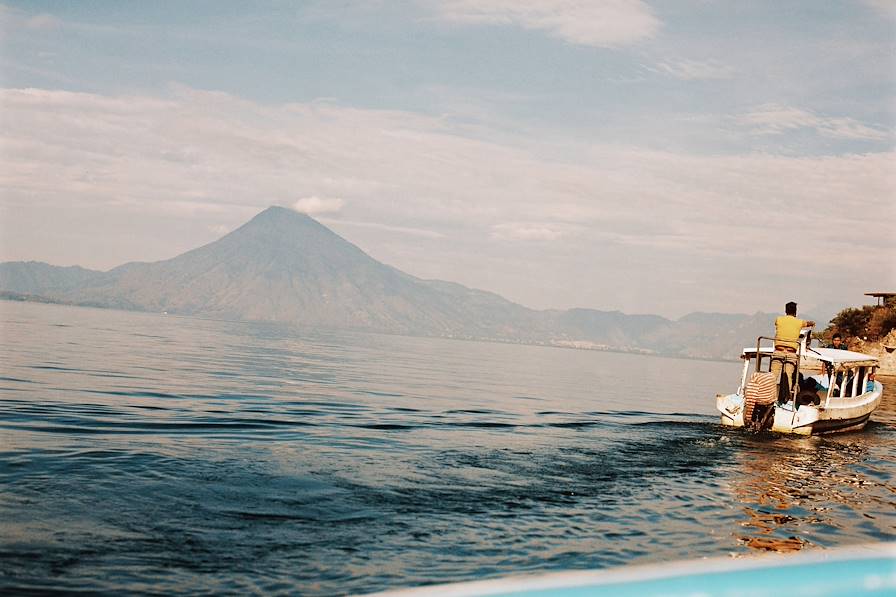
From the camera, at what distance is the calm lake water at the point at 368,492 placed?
404 inches

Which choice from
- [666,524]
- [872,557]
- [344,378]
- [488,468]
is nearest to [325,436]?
[488,468]

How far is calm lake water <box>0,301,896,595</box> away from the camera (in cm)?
1025

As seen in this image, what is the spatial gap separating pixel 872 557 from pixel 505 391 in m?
45.2

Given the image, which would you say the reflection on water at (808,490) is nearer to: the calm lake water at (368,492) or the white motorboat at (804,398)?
the calm lake water at (368,492)

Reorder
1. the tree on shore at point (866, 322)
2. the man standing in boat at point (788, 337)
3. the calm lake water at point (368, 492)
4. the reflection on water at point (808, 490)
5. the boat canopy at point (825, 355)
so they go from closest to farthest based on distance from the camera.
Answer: the calm lake water at point (368, 492) → the reflection on water at point (808, 490) → the man standing in boat at point (788, 337) → the boat canopy at point (825, 355) → the tree on shore at point (866, 322)

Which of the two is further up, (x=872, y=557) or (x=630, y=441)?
(x=872, y=557)

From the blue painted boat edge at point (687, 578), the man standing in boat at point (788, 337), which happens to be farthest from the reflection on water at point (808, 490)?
the blue painted boat edge at point (687, 578)

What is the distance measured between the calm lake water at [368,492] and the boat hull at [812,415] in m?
0.58

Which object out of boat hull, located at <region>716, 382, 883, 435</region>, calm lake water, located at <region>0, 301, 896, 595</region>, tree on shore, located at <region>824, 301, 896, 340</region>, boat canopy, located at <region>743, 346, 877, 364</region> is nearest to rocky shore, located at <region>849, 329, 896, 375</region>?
tree on shore, located at <region>824, 301, 896, 340</region>

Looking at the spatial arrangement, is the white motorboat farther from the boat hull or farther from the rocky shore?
the rocky shore

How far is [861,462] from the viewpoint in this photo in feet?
76.2

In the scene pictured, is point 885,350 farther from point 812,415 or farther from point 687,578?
point 687,578

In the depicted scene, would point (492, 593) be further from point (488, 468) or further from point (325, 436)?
point (325, 436)

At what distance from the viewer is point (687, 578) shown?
8.02 feet
